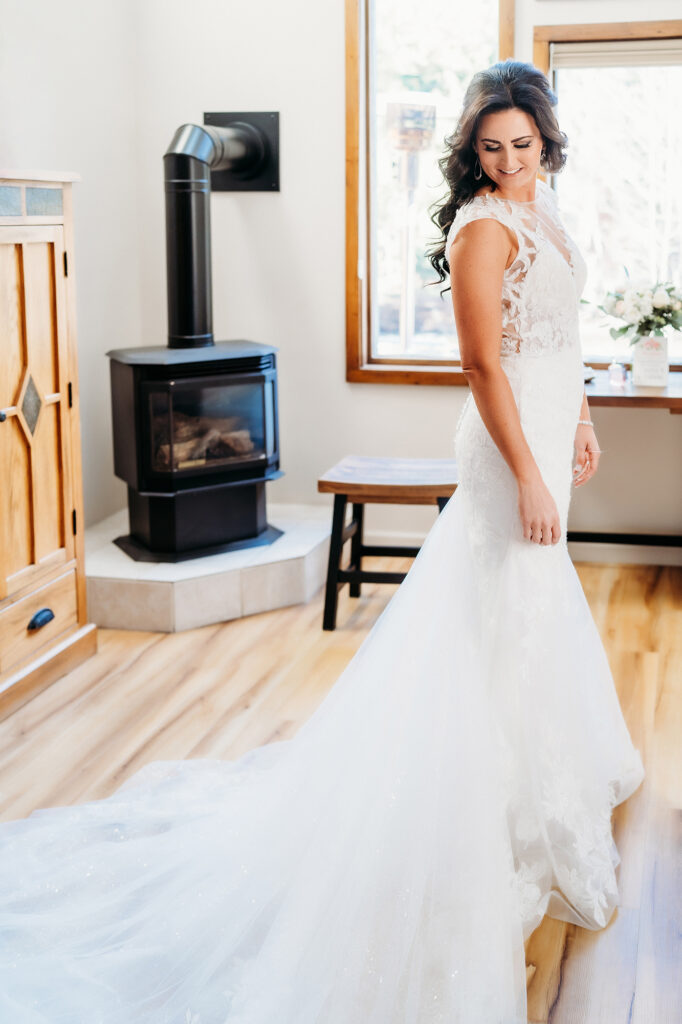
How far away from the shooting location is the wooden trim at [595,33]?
4.32m

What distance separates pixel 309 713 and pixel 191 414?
1324 millimetres

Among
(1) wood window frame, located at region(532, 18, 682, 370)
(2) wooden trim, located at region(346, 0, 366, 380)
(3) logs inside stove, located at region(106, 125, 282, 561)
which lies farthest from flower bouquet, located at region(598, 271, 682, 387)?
(3) logs inside stove, located at region(106, 125, 282, 561)

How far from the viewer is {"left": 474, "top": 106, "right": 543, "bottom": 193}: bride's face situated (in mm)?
2010

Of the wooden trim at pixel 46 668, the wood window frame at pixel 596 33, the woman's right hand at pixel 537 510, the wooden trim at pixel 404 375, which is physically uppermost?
the wood window frame at pixel 596 33

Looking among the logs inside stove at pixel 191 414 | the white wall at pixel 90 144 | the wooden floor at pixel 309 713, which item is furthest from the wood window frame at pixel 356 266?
the white wall at pixel 90 144

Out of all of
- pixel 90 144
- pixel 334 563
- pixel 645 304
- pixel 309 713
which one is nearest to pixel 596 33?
pixel 645 304

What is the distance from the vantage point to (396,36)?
15.2 ft

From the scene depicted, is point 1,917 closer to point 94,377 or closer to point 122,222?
point 94,377

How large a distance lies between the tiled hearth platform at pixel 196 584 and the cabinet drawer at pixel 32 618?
37cm

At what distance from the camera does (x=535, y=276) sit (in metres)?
2.09

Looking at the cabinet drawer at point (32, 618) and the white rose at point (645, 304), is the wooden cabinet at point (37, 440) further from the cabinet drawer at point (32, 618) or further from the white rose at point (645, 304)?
the white rose at point (645, 304)

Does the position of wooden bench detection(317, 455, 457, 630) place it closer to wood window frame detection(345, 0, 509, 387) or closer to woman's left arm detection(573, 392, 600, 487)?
wood window frame detection(345, 0, 509, 387)

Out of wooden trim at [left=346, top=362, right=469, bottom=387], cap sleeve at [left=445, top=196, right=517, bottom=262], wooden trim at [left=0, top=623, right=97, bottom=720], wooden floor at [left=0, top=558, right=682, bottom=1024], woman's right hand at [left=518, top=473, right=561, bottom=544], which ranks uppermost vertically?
cap sleeve at [left=445, top=196, right=517, bottom=262]

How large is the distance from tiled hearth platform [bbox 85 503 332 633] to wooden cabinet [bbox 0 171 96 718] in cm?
39
